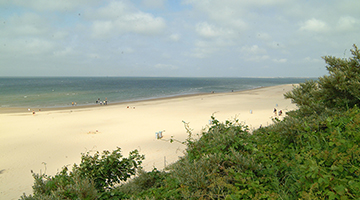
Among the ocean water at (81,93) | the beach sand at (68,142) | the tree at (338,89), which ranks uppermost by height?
the tree at (338,89)

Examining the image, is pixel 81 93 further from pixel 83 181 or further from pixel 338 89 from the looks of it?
pixel 338 89

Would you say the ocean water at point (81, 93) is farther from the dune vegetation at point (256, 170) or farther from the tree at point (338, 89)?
the dune vegetation at point (256, 170)

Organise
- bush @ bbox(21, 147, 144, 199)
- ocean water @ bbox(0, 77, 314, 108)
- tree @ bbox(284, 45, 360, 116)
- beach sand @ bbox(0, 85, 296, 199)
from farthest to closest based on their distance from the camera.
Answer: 1. ocean water @ bbox(0, 77, 314, 108)
2. beach sand @ bbox(0, 85, 296, 199)
3. tree @ bbox(284, 45, 360, 116)
4. bush @ bbox(21, 147, 144, 199)

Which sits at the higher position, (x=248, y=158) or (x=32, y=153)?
(x=248, y=158)

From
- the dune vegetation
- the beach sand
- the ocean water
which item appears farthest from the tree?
the ocean water

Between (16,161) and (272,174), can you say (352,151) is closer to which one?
(272,174)

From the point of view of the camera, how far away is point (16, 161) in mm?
12719

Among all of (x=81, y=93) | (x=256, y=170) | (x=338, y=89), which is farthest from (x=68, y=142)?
(x=81, y=93)

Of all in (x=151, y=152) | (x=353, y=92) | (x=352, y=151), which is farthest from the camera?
(x=151, y=152)

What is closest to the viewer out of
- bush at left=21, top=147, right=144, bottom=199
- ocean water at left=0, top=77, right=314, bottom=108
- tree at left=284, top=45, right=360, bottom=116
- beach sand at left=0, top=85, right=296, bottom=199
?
→ bush at left=21, top=147, right=144, bottom=199

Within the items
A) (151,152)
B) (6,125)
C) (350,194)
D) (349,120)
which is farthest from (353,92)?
(6,125)

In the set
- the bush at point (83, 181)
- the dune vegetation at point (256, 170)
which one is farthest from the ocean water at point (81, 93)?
the bush at point (83, 181)

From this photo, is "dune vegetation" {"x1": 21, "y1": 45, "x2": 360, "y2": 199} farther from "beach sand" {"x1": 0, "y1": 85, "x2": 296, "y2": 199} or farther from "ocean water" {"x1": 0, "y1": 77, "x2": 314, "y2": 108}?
"ocean water" {"x1": 0, "y1": 77, "x2": 314, "y2": 108}

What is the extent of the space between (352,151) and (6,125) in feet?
96.0
